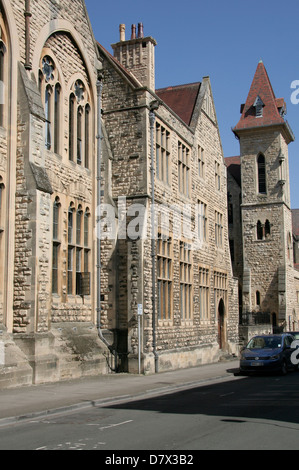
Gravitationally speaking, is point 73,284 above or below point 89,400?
above

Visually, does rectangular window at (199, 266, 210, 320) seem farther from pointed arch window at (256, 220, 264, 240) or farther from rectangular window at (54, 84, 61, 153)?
pointed arch window at (256, 220, 264, 240)

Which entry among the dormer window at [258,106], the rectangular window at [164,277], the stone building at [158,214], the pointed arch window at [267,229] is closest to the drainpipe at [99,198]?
the stone building at [158,214]

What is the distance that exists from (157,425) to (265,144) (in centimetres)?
4386

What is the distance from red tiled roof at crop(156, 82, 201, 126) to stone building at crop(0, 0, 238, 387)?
2.38 feet

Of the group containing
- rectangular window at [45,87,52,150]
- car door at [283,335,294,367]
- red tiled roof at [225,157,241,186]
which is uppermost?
red tiled roof at [225,157,241,186]

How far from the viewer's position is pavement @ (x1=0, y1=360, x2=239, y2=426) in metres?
11.8

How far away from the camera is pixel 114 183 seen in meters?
22.9

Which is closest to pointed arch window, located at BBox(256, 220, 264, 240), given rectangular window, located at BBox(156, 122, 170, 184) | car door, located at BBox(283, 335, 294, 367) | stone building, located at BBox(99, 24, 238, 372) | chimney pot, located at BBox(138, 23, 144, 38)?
stone building, located at BBox(99, 24, 238, 372)

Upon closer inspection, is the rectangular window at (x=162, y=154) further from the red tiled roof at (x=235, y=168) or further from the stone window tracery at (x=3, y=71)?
the red tiled roof at (x=235, y=168)

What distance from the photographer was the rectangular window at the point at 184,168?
27.6m

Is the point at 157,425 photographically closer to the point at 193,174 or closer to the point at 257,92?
the point at 193,174
